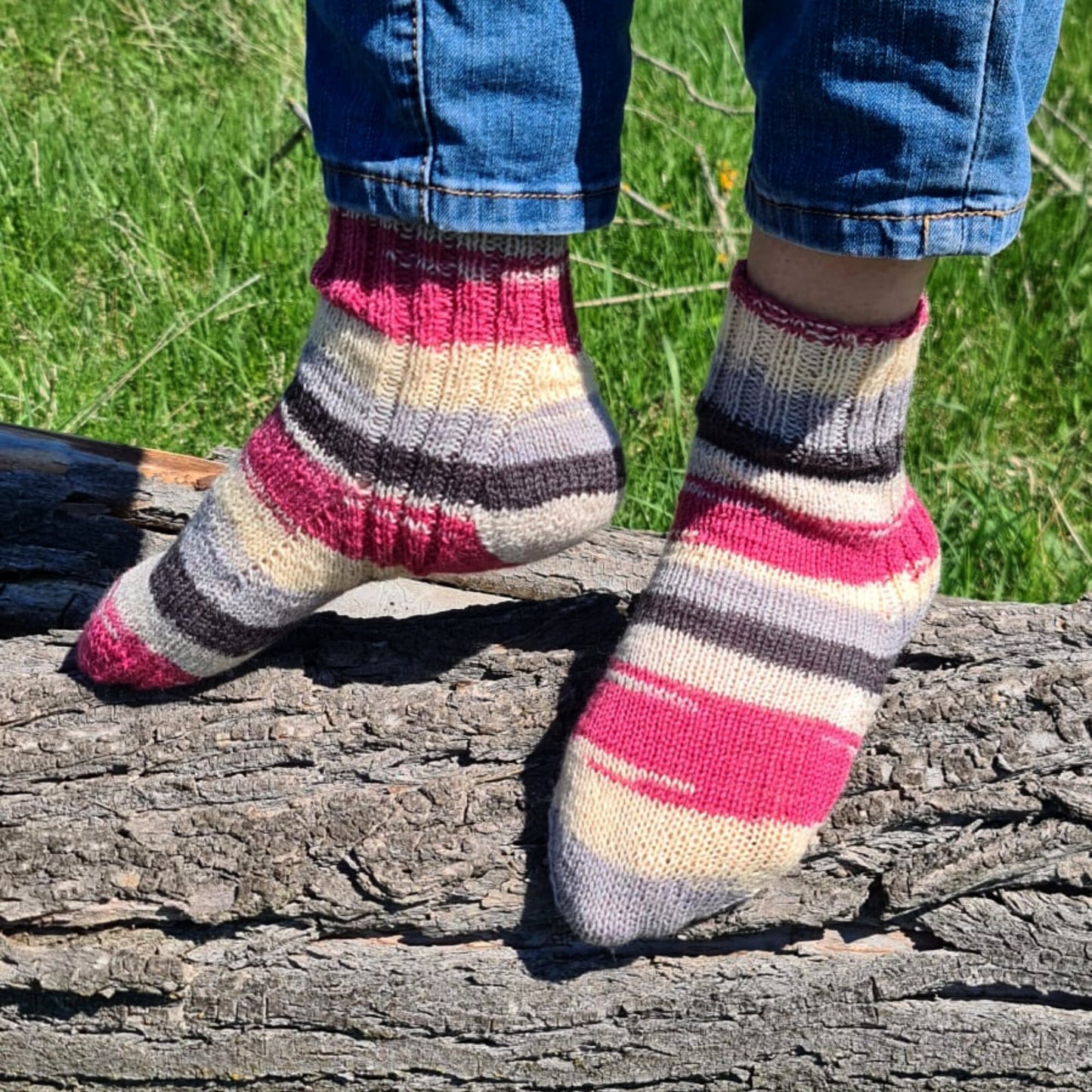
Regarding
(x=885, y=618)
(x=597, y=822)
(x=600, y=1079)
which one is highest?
(x=885, y=618)

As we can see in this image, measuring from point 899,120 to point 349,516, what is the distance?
0.50m

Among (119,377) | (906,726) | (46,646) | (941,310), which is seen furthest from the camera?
(941,310)

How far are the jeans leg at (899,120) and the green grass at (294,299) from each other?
1.01m

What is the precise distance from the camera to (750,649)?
3.33ft

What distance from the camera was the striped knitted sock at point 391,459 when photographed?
3.24 feet

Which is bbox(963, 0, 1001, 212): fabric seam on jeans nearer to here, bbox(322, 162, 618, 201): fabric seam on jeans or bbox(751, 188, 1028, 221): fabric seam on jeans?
bbox(751, 188, 1028, 221): fabric seam on jeans

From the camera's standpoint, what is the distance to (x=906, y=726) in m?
1.10

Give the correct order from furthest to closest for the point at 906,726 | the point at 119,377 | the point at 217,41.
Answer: the point at 217,41
the point at 119,377
the point at 906,726

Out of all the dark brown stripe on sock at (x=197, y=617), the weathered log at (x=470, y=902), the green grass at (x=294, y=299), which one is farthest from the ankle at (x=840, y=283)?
the green grass at (x=294, y=299)

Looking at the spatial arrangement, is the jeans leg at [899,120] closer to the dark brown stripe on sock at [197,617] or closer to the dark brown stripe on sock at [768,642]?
the dark brown stripe on sock at [768,642]

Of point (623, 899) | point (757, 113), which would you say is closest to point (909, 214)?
point (757, 113)

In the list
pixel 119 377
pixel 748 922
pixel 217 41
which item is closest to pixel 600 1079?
pixel 748 922

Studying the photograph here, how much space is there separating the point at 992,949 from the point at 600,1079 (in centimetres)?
35

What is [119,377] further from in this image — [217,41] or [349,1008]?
[217,41]
